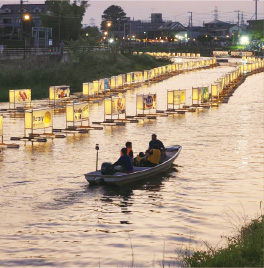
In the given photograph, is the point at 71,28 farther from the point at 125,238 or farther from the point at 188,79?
the point at 125,238

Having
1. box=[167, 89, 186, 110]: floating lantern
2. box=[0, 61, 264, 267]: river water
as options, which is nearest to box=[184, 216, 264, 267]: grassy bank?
box=[0, 61, 264, 267]: river water

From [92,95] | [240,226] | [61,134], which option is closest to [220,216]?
[240,226]

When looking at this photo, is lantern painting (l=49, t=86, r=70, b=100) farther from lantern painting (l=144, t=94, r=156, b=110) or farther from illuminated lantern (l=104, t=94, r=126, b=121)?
illuminated lantern (l=104, t=94, r=126, b=121)

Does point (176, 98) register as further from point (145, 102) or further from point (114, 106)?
point (114, 106)

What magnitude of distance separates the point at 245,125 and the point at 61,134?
15.2m

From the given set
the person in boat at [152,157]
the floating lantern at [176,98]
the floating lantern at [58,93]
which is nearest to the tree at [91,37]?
the floating lantern at [58,93]

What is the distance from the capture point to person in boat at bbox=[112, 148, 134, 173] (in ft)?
105

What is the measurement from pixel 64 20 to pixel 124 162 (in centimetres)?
12189

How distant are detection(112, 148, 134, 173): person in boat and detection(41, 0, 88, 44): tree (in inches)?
4556

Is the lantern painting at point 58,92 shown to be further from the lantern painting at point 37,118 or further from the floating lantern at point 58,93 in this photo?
the lantern painting at point 37,118

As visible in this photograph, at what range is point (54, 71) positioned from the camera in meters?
93.4

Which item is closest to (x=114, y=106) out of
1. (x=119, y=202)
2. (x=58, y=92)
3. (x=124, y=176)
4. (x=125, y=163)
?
(x=58, y=92)

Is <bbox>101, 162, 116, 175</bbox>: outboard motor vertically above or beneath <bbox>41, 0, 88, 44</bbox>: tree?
beneath

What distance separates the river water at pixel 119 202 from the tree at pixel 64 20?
101 meters
